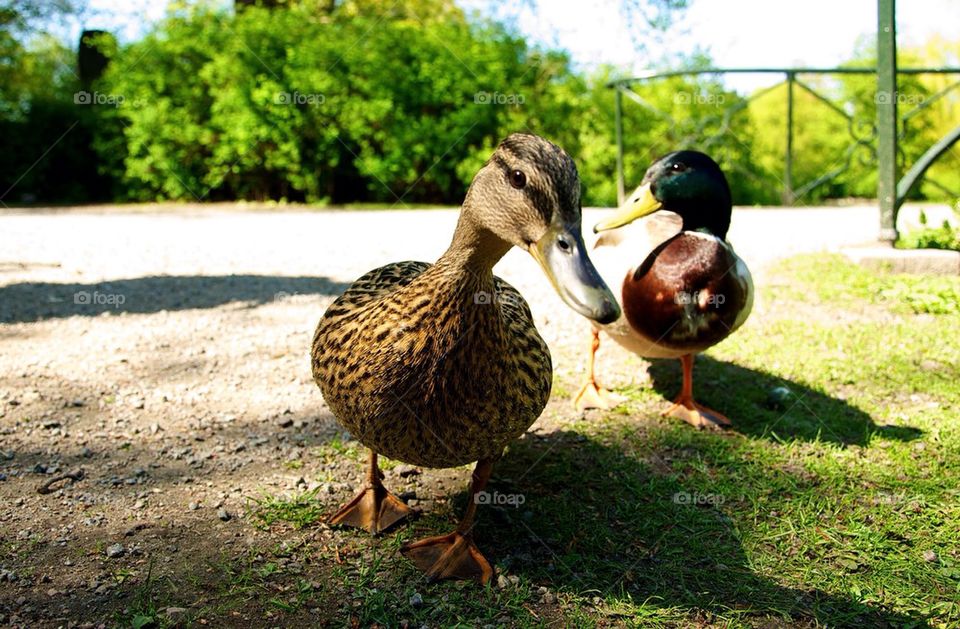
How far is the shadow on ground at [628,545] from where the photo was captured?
237cm

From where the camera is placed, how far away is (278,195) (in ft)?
44.8

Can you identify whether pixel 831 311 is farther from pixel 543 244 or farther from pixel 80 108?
pixel 80 108

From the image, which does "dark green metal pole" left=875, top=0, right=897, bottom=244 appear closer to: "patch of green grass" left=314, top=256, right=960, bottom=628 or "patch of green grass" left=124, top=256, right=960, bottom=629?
"patch of green grass" left=314, top=256, right=960, bottom=628

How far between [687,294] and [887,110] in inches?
163

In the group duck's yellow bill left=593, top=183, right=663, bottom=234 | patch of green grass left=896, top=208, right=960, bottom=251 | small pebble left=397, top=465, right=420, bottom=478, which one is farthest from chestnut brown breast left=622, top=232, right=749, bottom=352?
patch of green grass left=896, top=208, right=960, bottom=251

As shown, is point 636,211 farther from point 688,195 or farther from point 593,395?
point 593,395

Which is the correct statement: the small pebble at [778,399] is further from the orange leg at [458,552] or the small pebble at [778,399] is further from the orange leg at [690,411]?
the orange leg at [458,552]

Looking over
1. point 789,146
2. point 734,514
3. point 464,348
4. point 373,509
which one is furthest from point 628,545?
point 789,146

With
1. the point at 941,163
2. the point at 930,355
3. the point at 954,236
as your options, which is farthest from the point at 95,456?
the point at 941,163

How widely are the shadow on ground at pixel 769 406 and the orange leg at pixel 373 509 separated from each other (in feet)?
5.59

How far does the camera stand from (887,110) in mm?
6395

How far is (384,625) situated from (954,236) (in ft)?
21.7

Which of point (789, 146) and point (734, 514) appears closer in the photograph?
point (734, 514)

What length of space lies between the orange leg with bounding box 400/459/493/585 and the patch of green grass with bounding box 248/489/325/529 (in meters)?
0.42
